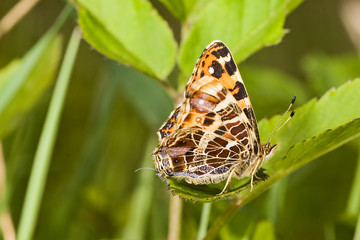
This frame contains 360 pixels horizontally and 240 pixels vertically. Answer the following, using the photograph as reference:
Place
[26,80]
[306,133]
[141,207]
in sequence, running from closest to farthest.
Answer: [306,133] < [26,80] < [141,207]

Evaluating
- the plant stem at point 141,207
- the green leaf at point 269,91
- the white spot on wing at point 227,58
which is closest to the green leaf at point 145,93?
the plant stem at point 141,207

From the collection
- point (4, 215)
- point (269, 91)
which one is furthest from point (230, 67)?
point (269, 91)

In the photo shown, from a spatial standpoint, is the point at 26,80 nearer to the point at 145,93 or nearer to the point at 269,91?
the point at 145,93

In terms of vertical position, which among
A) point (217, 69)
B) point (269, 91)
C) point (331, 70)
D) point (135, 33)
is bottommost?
point (331, 70)

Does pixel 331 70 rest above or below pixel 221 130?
below

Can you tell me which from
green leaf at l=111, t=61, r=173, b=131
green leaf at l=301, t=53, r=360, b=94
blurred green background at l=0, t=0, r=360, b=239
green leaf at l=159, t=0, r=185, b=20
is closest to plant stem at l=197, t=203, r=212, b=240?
blurred green background at l=0, t=0, r=360, b=239

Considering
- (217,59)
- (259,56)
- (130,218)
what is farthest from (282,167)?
(259,56)
